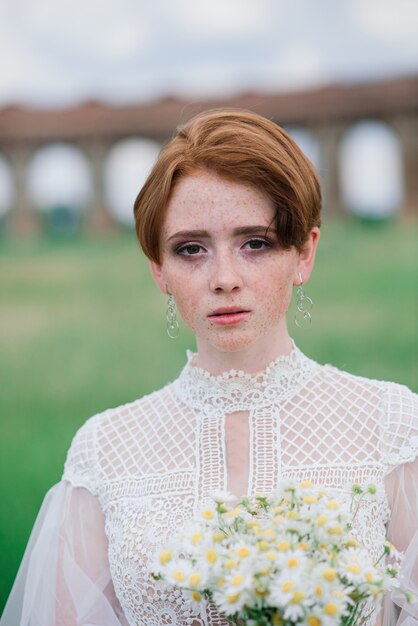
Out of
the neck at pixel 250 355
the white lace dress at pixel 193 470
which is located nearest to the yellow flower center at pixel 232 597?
the white lace dress at pixel 193 470

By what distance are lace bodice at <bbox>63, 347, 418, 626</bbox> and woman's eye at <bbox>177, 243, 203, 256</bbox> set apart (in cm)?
30

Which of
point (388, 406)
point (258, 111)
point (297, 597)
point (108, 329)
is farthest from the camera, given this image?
point (258, 111)

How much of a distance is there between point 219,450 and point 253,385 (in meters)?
0.17

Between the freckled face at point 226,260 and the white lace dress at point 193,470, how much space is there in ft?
0.58

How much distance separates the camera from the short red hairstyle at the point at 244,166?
179 centimetres

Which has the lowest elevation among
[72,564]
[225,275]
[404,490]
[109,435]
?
[72,564]

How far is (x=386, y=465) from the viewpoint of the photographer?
1835 millimetres

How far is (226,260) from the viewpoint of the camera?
5.86 ft

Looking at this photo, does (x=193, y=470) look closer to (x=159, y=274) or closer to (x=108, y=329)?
(x=159, y=274)

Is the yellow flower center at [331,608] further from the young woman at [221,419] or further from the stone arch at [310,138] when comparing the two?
the stone arch at [310,138]

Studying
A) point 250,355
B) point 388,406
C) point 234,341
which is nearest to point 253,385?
point 250,355

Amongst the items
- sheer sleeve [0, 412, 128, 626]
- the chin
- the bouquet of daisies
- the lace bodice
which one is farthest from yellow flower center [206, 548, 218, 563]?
sheer sleeve [0, 412, 128, 626]

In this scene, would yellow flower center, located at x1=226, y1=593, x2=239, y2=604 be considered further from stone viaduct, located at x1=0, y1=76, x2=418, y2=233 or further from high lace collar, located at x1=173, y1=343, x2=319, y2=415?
stone viaduct, located at x1=0, y1=76, x2=418, y2=233

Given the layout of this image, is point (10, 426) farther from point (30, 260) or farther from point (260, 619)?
point (260, 619)
